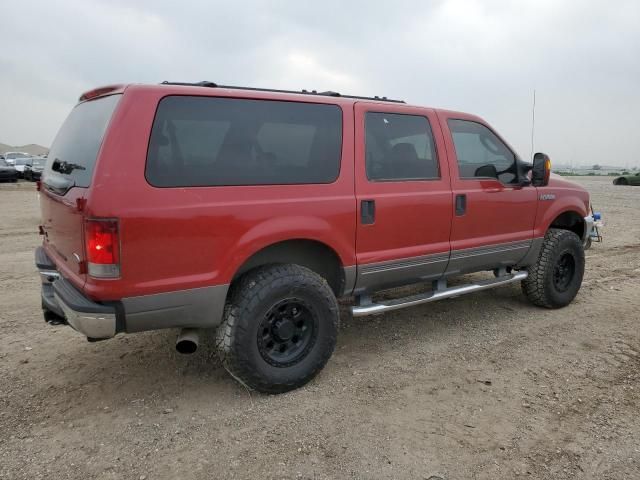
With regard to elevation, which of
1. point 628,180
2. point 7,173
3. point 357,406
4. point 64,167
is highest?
point 7,173

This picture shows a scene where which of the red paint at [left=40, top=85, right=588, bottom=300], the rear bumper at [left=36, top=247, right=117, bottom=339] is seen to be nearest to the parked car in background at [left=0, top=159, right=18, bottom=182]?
the red paint at [left=40, top=85, right=588, bottom=300]

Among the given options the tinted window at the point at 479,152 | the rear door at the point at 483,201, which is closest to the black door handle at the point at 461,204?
the rear door at the point at 483,201

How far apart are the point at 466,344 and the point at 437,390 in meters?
0.93

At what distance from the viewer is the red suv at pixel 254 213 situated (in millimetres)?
2656

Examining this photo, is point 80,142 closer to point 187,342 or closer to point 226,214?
point 226,214

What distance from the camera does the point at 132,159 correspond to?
265cm

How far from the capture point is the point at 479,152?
4.34m

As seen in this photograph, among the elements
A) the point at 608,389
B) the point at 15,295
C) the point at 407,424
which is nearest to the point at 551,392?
the point at 608,389

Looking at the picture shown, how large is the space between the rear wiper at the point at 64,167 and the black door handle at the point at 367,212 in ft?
6.01

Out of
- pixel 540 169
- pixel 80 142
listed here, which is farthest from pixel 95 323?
pixel 540 169

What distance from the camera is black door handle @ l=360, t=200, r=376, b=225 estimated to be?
11.4ft

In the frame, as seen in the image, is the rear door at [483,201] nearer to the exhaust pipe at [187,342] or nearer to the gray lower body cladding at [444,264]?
the gray lower body cladding at [444,264]

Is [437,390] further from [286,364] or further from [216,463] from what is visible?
[216,463]

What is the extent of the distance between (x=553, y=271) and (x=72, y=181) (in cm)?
445
